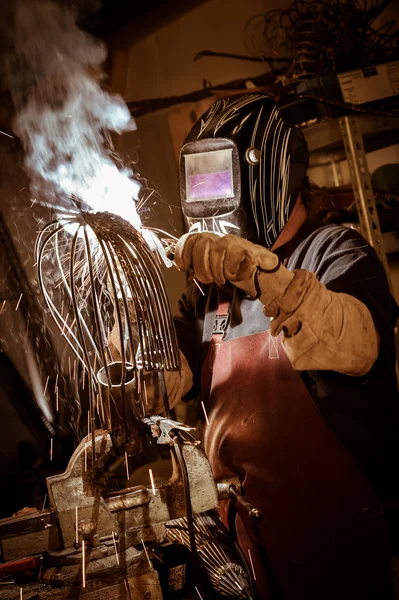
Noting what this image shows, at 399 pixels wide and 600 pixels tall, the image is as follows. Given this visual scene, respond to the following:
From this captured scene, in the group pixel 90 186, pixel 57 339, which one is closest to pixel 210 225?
pixel 90 186

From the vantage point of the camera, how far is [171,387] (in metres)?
2.18

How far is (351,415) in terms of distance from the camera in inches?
70.4

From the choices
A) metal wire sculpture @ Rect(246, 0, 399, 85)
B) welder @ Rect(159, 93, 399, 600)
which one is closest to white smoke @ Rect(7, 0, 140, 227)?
welder @ Rect(159, 93, 399, 600)

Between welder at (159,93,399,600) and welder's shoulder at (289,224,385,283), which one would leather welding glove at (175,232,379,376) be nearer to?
welder at (159,93,399,600)

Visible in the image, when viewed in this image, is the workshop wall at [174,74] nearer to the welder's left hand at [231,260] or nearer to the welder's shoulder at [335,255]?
the welder's shoulder at [335,255]

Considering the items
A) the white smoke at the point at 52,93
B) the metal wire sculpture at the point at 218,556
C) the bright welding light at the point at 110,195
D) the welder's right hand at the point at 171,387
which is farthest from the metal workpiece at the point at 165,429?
the white smoke at the point at 52,93

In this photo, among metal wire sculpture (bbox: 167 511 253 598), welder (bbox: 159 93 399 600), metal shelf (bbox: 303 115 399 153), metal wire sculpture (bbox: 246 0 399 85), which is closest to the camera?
welder (bbox: 159 93 399 600)

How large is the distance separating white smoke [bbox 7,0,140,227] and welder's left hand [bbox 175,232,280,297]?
1487 mm

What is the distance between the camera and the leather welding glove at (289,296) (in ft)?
4.67

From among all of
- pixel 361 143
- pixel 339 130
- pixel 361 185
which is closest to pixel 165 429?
pixel 361 185

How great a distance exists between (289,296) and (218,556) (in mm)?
1042

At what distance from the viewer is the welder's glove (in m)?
1.44

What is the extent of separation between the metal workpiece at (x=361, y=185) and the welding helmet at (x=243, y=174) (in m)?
0.88

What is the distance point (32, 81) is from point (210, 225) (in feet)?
5.91
